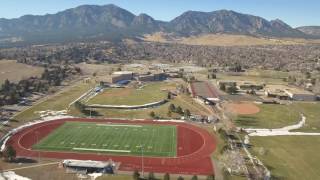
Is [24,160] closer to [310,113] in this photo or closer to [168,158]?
[168,158]

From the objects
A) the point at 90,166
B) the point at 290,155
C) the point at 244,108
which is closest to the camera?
the point at 90,166

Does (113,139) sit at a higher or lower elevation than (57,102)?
lower

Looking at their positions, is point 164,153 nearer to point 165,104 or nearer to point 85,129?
point 85,129

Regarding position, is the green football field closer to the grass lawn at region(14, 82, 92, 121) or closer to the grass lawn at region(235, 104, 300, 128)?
the grass lawn at region(14, 82, 92, 121)

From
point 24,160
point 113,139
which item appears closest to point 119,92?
point 113,139

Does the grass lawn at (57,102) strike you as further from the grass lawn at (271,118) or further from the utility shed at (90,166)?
the grass lawn at (271,118)

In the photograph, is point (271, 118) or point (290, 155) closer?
point (290, 155)
